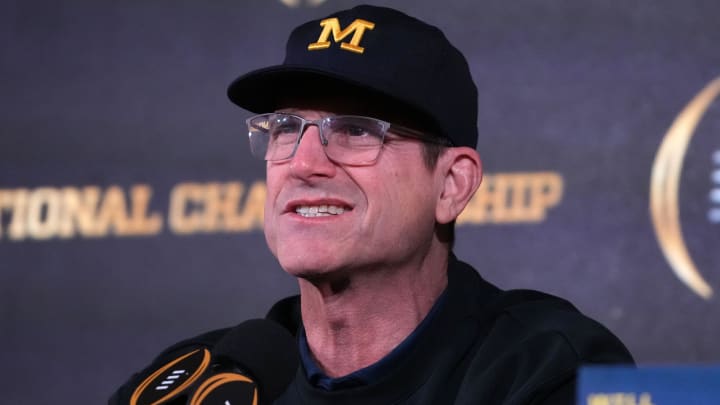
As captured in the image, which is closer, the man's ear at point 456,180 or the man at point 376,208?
the man at point 376,208

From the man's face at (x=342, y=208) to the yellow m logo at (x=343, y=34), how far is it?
10cm

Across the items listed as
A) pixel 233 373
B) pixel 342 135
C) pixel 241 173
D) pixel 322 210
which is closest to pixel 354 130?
pixel 342 135

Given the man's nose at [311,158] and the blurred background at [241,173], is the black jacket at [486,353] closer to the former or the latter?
the man's nose at [311,158]

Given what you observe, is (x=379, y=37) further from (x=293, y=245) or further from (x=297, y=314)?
(x=297, y=314)

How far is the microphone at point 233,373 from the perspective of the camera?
1.52 metres

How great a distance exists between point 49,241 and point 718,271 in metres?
1.54

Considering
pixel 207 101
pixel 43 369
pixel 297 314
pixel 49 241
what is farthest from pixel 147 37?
pixel 297 314

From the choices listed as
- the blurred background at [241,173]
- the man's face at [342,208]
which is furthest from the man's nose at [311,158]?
the blurred background at [241,173]

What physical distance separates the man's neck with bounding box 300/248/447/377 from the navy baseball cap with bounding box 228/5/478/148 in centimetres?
23

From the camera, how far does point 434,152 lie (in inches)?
67.6

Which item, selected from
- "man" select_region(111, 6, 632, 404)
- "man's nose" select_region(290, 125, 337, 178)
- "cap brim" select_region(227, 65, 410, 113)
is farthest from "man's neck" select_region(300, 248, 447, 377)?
"cap brim" select_region(227, 65, 410, 113)

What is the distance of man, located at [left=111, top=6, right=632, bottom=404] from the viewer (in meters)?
1.62

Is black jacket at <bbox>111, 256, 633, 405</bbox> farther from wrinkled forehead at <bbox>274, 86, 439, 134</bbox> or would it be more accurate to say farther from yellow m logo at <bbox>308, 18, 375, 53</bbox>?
yellow m logo at <bbox>308, 18, 375, 53</bbox>

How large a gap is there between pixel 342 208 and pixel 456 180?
0.22 meters
